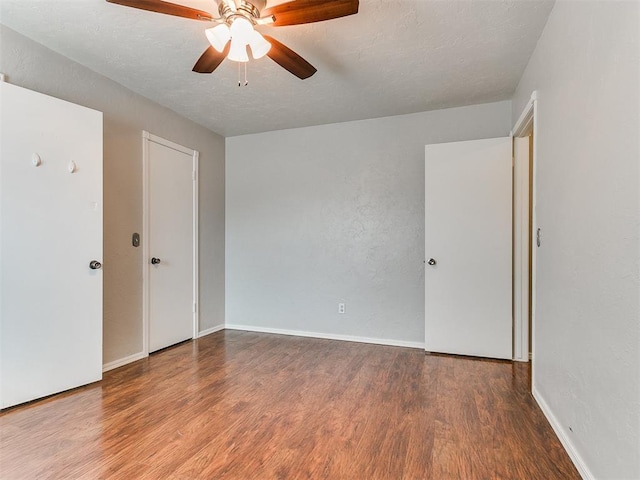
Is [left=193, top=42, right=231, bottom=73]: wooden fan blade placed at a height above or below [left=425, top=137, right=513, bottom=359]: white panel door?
above

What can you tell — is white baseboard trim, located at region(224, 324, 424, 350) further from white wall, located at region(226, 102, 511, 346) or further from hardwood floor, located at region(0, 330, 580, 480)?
hardwood floor, located at region(0, 330, 580, 480)

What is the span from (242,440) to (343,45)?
2553 mm

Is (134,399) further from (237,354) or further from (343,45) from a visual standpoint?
(343,45)

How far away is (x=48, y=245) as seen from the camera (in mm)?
2309

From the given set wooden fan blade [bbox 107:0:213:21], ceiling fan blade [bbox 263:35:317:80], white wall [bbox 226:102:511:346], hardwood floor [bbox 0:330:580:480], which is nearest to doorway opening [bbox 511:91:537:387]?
hardwood floor [bbox 0:330:580:480]

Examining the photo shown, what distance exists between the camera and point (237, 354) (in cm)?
329

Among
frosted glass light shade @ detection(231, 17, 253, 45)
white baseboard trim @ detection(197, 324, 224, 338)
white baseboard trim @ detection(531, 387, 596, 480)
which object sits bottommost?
white baseboard trim @ detection(197, 324, 224, 338)

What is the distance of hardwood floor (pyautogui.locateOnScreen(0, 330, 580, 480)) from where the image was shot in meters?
1.61

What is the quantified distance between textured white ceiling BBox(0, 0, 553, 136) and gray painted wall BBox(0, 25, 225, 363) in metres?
0.11

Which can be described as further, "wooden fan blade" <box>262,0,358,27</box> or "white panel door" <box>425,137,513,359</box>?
"white panel door" <box>425,137,513,359</box>

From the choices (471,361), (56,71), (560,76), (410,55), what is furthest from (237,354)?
(560,76)

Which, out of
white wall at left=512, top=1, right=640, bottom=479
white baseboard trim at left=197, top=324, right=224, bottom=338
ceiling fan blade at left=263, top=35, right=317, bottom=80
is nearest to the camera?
white wall at left=512, top=1, right=640, bottom=479

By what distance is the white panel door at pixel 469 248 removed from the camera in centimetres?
307

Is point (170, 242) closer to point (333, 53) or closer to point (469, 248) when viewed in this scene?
point (333, 53)
